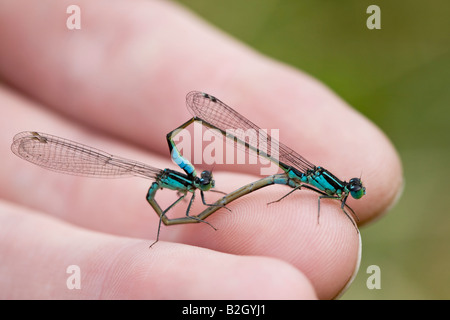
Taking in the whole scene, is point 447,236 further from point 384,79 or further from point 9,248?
point 9,248

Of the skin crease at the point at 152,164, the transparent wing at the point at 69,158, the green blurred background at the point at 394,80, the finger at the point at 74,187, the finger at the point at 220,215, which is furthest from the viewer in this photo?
the green blurred background at the point at 394,80

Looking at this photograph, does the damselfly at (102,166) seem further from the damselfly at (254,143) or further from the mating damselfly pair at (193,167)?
the damselfly at (254,143)

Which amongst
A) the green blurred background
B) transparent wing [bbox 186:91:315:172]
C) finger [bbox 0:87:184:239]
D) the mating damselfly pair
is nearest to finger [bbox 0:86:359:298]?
finger [bbox 0:87:184:239]

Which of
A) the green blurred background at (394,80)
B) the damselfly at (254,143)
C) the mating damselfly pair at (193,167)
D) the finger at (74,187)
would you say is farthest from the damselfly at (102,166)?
the green blurred background at (394,80)

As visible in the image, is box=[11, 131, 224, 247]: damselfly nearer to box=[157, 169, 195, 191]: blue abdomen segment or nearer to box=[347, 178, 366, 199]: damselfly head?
box=[157, 169, 195, 191]: blue abdomen segment

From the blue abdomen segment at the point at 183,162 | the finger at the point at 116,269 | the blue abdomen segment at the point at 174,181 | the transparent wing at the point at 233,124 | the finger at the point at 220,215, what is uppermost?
the transparent wing at the point at 233,124

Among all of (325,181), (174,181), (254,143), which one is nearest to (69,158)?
(174,181)

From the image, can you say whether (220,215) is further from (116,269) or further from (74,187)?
(74,187)

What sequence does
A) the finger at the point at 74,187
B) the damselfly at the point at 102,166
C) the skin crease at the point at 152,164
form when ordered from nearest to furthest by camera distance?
the skin crease at the point at 152,164
the damselfly at the point at 102,166
the finger at the point at 74,187
